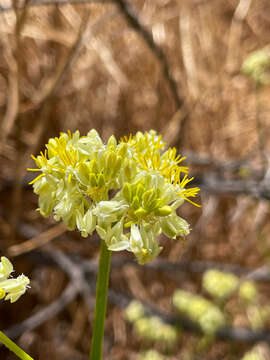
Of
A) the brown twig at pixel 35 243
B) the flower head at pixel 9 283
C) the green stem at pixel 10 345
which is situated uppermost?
the brown twig at pixel 35 243

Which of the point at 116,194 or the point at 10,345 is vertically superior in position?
the point at 116,194

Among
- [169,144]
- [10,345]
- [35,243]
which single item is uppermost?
[169,144]

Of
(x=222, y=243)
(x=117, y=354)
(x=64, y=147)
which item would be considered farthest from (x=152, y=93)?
(x=64, y=147)

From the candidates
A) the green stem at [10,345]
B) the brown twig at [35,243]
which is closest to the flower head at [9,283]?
the green stem at [10,345]

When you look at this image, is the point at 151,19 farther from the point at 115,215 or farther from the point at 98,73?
the point at 115,215

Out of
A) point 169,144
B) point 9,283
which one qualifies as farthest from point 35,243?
point 9,283

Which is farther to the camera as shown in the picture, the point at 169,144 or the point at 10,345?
the point at 169,144

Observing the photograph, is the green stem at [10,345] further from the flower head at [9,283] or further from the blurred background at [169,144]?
the blurred background at [169,144]

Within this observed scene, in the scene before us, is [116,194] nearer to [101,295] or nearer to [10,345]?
[101,295]
